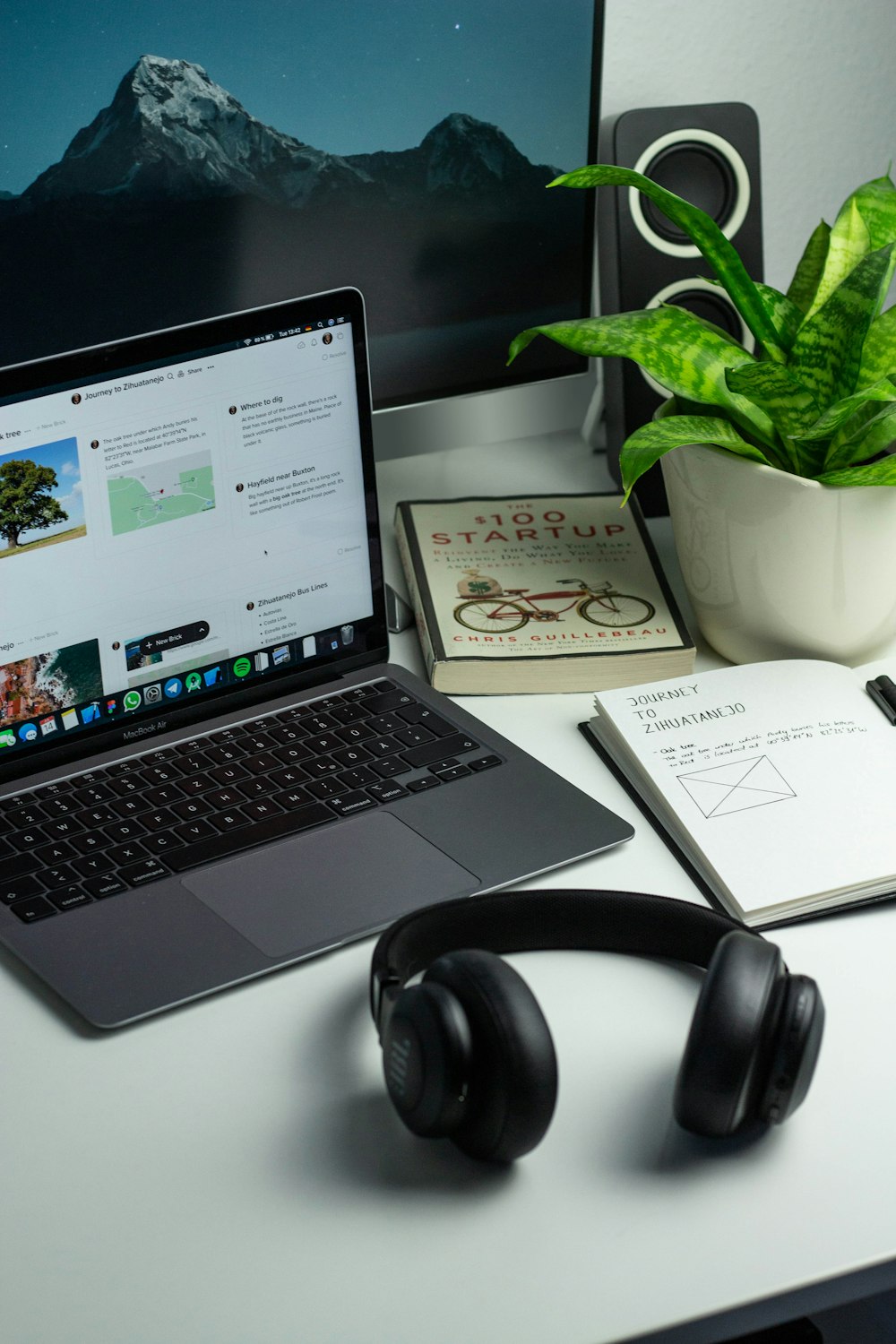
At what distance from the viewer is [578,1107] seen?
0.54 m

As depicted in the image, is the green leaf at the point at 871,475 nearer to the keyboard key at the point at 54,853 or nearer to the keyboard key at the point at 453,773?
the keyboard key at the point at 453,773

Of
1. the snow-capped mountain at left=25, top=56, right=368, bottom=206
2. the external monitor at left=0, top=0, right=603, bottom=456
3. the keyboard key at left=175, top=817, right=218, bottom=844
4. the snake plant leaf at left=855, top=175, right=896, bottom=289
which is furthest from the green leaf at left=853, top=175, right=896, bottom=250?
the keyboard key at left=175, top=817, right=218, bottom=844

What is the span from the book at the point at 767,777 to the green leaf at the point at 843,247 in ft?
0.80

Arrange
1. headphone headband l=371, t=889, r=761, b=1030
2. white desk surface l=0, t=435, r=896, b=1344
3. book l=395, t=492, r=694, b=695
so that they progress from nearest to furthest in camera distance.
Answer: white desk surface l=0, t=435, r=896, b=1344, headphone headband l=371, t=889, r=761, b=1030, book l=395, t=492, r=694, b=695

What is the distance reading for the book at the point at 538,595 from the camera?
823 millimetres

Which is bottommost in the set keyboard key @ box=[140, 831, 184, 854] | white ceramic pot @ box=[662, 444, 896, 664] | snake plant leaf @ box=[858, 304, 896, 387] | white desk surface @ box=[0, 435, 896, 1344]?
white desk surface @ box=[0, 435, 896, 1344]

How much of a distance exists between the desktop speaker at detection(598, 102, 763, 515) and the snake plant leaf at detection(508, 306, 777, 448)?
0.20 metres

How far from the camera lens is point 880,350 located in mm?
789

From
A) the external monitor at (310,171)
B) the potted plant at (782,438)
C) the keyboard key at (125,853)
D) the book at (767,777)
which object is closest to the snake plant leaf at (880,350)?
the potted plant at (782,438)

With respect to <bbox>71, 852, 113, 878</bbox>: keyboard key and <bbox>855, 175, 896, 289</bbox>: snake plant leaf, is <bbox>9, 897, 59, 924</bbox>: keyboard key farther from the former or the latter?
<bbox>855, 175, 896, 289</bbox>: snake plant leaf

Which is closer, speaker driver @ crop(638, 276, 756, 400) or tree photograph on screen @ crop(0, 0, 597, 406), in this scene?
tree photograph on screen @ crop(0, 0, 597, 406)

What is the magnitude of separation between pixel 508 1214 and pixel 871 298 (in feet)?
1.73

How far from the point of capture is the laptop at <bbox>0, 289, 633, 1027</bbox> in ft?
2.07

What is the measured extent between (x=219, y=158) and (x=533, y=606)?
357 millimetres
